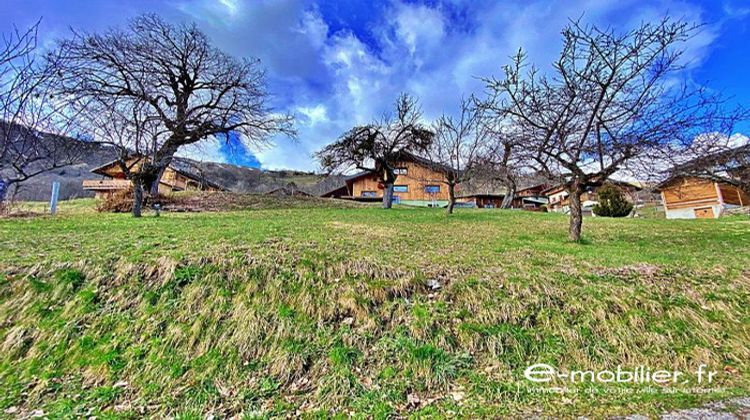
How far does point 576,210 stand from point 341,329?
23.2 ft

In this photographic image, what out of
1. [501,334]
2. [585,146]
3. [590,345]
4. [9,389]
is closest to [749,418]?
[590,345]

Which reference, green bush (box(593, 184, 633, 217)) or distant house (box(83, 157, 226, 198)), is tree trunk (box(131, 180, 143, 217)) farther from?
green bush (box(593, 184, 633, 217))

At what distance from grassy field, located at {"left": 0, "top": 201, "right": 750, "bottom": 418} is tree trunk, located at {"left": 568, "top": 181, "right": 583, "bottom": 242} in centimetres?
214

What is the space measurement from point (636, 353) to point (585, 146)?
5177 millimetres

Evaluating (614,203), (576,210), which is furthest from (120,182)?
(614,203)

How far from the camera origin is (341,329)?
3887 mm

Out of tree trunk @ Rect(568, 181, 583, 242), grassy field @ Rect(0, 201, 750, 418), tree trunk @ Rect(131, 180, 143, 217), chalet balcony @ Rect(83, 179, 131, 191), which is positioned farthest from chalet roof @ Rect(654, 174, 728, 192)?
chalet balcony @ Rect(83, 179, 131, 191)

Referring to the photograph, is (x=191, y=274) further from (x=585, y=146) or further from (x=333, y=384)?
(x=585, y=146)

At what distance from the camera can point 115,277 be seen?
456 cm

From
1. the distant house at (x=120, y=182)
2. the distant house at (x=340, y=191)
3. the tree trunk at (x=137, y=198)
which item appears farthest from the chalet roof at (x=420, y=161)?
the distant house at (x=340, y=191)

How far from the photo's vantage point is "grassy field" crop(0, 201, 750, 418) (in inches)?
119

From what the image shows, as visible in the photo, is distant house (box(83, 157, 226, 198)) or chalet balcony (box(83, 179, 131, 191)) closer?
chalet balcony (box(83, 179, 131, 191))

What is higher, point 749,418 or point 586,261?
point 586,261

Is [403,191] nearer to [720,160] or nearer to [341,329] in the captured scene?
[720,160]
